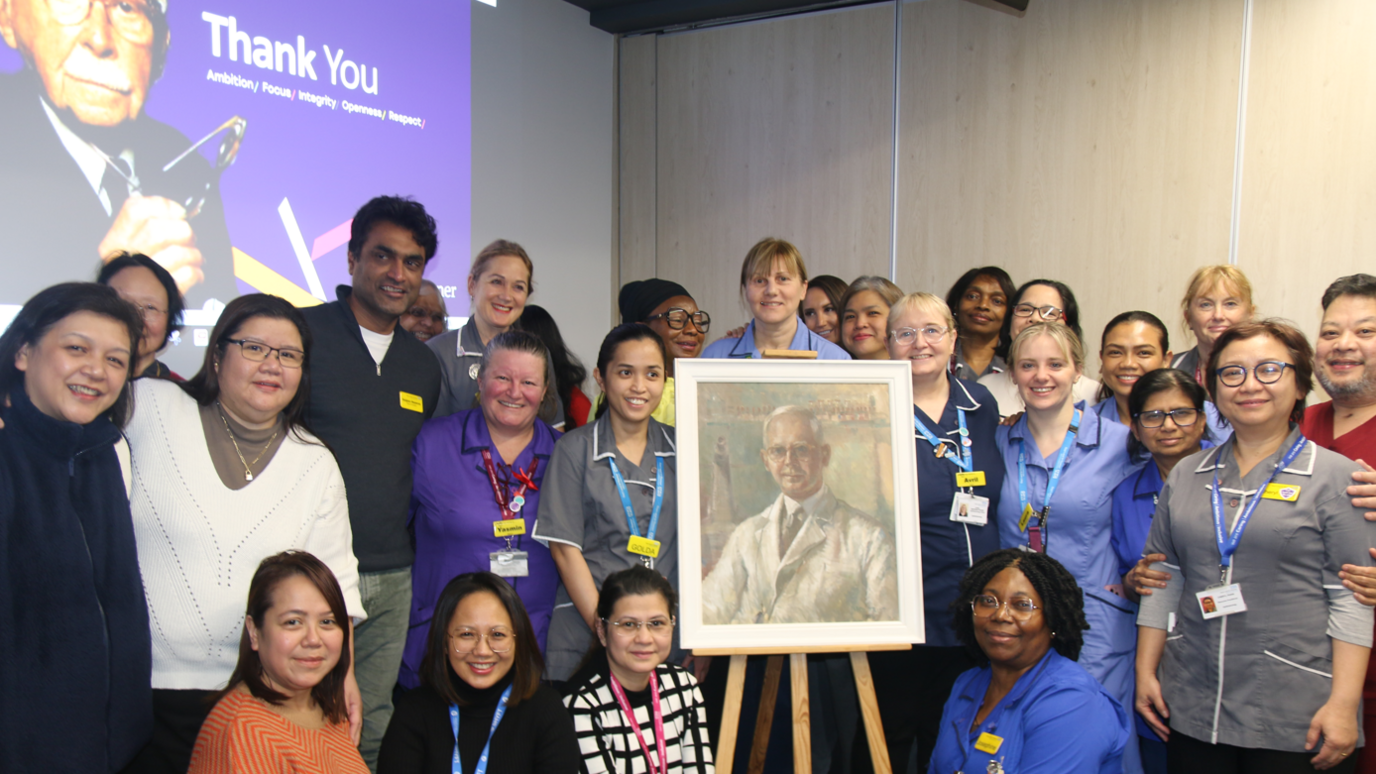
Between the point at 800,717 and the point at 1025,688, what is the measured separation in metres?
0.66

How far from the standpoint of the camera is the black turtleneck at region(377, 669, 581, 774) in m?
2.39

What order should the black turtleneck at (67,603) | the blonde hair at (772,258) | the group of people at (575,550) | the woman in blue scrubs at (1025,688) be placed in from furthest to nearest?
the blonde hair at (772,258), the woman in blue scrubs at (1025,688), the group of people at (575,550), the black turtleneck at (67,603)

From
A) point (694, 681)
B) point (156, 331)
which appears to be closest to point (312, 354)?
point (156, 331)

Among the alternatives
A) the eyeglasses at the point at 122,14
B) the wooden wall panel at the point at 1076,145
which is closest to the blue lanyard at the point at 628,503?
the eyeglasses at the point at 122,14

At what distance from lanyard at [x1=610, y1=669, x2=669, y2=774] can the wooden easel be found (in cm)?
17

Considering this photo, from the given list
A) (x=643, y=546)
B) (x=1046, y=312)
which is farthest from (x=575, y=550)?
(x=1046, y=312)

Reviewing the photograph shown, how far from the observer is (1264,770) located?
231 cm

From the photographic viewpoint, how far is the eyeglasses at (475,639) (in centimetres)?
245

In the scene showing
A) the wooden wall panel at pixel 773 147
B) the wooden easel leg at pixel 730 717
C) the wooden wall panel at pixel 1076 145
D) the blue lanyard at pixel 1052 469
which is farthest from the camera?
the wooden wall panel at pixel 773 147

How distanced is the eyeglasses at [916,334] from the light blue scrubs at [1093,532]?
44 cm

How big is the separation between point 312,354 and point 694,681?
154 centimetres

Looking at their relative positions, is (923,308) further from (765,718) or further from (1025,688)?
(765,718)

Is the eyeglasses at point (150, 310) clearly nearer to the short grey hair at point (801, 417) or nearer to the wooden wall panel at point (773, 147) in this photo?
the short grey hair at point (801, 417)

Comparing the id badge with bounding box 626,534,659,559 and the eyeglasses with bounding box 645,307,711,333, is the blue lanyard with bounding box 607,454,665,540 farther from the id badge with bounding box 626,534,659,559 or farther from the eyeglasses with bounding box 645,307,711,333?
the eyeglasses with bounding box 645,307,711,333
